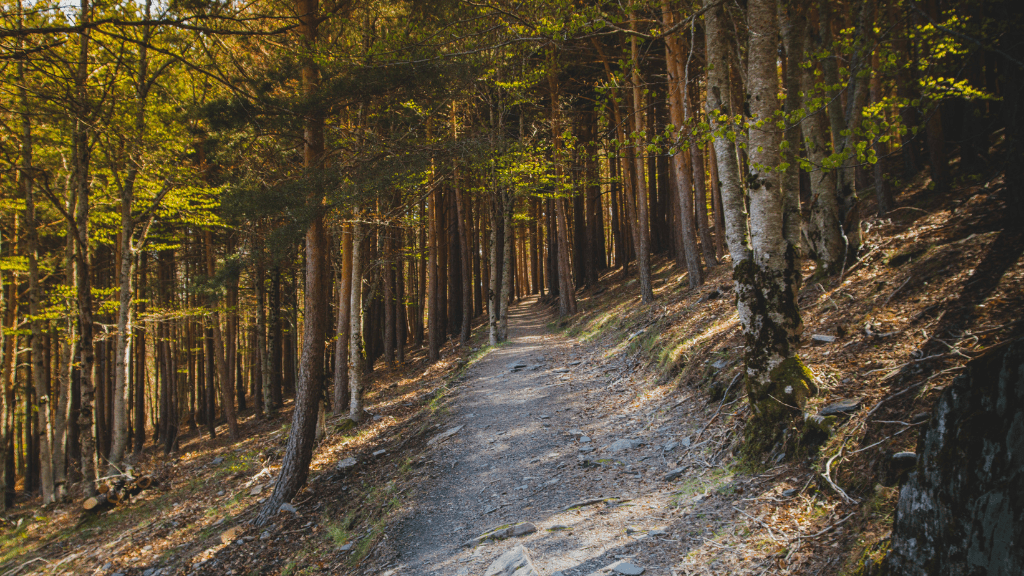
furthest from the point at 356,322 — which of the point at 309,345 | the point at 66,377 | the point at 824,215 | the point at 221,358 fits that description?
the point at 824,215

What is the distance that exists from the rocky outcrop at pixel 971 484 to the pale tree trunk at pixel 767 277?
218 centimetres

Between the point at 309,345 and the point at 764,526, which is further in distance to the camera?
the point at 309,345

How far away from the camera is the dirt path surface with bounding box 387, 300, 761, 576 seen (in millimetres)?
4316

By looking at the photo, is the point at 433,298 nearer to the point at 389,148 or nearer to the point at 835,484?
the point at 389,148

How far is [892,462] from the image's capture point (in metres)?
3.33

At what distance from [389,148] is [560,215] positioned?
9.31 metres

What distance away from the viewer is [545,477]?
6.06m

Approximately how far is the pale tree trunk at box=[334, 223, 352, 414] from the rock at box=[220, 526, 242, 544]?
16.1 ft

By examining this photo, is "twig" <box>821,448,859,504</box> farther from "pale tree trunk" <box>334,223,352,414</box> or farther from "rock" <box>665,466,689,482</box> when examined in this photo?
"pale tree trunk" <box>334,223,352,414</box>

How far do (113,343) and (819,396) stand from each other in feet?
81.9

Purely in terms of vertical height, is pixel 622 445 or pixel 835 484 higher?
pixel 835 484

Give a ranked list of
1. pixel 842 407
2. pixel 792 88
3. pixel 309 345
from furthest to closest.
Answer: pixel 309 345 < pixel 792 88 < pixel 842 407

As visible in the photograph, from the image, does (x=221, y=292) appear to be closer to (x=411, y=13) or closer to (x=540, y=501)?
(x=411, y=13)

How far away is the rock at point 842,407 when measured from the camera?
422 cm
